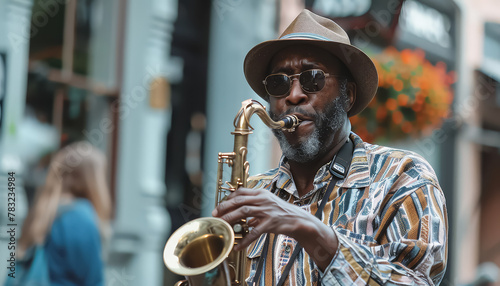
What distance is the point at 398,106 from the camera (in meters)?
6.97

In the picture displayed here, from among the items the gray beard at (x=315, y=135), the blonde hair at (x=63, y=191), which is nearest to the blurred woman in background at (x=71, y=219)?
the blonde hair at (x=63, y=191)

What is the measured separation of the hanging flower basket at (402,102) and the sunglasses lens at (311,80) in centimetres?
394

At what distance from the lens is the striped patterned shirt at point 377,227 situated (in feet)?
7.50

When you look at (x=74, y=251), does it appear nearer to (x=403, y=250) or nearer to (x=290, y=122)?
(x=290, y=122)

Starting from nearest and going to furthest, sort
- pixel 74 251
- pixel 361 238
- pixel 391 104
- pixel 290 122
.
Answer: pixel 361 238, pixel 290 122, pixel 74 251, pixel 391 104

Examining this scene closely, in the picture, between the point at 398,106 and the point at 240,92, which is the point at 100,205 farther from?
the point at 398,106

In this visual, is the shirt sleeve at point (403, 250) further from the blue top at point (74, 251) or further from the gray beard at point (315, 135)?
the blue top at point (74, 251)

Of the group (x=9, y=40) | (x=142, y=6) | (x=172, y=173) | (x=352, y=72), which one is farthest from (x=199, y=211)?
(x=352, y=72)

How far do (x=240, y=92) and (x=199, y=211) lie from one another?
4.56 feet

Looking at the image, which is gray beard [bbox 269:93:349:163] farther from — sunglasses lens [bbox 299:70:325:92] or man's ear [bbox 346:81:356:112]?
man's ear [bbox 346:81:356:112]

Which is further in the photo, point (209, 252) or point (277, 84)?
point (277, 84)

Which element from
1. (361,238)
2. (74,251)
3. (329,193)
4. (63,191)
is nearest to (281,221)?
(361,238)

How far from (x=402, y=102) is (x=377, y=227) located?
4.66 m

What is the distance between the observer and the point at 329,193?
2662 mm
